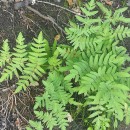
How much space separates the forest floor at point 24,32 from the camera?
12.8ft

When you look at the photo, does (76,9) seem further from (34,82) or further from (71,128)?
(71,128)

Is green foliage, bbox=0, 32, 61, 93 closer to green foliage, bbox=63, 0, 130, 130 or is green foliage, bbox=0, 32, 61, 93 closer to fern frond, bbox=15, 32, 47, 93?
fern frond, bbox=15, 32, 47, 93

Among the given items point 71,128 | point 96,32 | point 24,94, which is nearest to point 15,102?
point 24,94

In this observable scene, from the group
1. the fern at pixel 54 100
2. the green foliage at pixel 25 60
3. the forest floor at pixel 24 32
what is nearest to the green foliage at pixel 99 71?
the fern at pixel 54 100

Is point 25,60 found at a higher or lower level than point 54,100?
higher

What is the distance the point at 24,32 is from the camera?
414 cm

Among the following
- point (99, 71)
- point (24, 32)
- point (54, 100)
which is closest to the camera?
point (99, 71)

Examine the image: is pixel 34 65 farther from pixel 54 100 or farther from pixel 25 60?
pixel 54 100

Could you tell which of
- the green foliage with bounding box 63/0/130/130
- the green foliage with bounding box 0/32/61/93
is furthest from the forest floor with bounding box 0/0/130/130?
the green foliage with bounding box 63/0/130/130

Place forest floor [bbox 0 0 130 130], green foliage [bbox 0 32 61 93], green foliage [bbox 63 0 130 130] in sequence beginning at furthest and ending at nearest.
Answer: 1. forest floor [bbox 0 0 130 130]
2. green foliage [bbox 0 32 61 93]
3. green foliage [bbox 63 0 130 130]

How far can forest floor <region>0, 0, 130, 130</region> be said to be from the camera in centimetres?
390

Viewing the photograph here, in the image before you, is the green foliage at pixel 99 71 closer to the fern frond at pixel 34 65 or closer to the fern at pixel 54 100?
the fern at pixel 54 100

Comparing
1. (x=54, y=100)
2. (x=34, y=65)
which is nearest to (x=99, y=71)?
(x=54, y=100)

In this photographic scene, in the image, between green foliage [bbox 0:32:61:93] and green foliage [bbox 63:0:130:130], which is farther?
green foliage [bbox 0:32:61:93]
